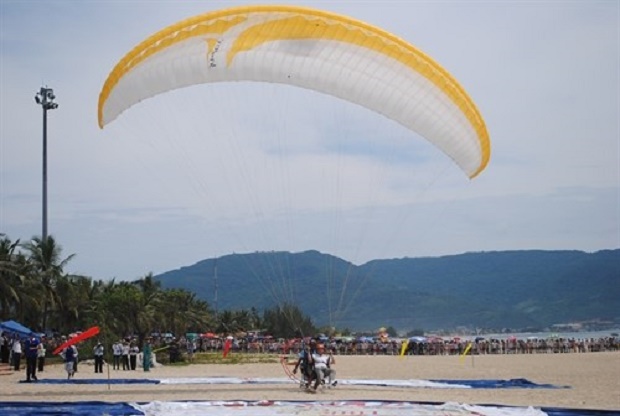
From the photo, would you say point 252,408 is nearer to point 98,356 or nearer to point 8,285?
point 98,356

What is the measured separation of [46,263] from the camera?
45188mm

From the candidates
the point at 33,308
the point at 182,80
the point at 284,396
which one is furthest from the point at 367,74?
the point at 33,308

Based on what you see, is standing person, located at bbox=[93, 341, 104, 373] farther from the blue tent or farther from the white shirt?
the white shirt

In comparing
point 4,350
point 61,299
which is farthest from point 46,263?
point 4,350

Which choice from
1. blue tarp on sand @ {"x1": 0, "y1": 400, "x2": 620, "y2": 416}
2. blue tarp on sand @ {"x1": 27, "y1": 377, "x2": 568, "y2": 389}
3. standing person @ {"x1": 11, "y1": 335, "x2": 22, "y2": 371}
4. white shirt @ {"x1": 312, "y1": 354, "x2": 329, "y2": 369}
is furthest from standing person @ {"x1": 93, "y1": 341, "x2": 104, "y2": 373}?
blue tarp on sand @ {"x1": 0, "y1": 400, "x2": 620, "y2": 416}

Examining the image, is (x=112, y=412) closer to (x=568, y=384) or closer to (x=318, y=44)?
(x=318, y=44)

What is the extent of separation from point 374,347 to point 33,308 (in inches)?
1081

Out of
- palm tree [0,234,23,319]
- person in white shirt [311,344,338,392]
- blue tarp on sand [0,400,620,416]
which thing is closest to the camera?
blue tarp on sand [0,400,620,416]

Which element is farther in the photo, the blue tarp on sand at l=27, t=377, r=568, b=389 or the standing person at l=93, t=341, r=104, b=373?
the standing person at l=93, t=341, r=104, b=373

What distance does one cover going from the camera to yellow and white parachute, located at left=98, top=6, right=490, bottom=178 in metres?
16.7

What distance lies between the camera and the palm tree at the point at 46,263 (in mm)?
43656

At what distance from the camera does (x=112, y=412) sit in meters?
14.8

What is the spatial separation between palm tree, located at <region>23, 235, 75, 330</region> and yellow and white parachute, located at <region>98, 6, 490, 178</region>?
27677 millimetres

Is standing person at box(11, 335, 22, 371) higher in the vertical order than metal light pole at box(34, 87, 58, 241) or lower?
lower
